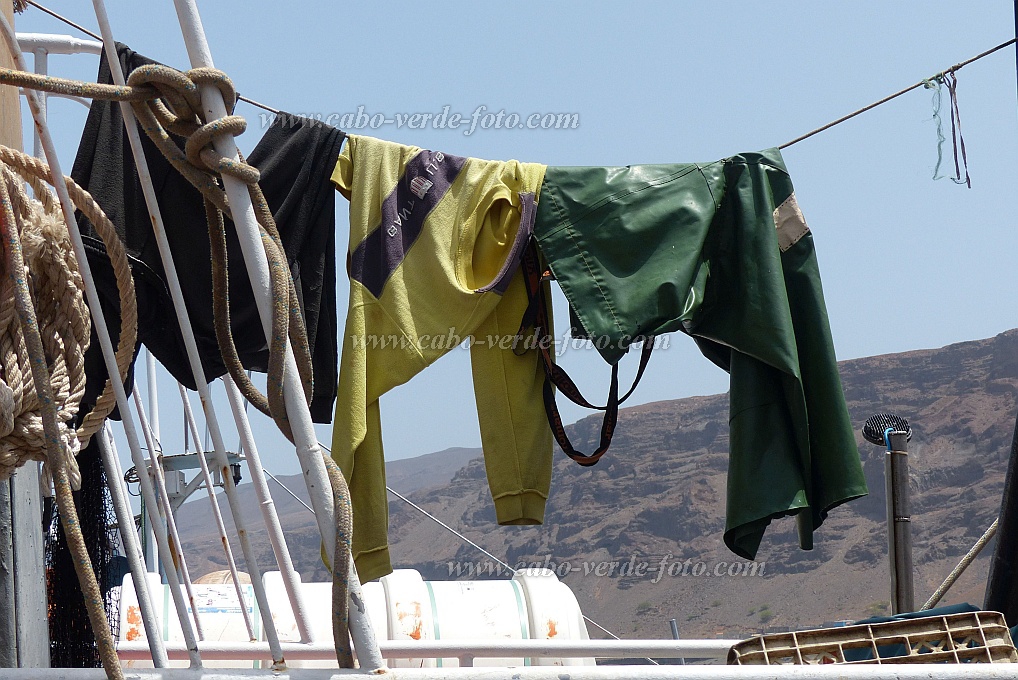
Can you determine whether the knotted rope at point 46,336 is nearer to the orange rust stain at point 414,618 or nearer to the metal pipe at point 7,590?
the metal pipe at point 7,590

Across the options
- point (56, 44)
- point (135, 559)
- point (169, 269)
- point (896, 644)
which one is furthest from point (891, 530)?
point (56, 44)

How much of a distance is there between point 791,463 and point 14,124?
2.12 metres

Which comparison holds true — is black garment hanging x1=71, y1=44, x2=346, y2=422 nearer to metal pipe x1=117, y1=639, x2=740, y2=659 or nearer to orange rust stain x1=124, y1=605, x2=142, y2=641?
metal pipe x1=117, y1=639, x2=740, y2=659

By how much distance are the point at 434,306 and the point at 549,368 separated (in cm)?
37

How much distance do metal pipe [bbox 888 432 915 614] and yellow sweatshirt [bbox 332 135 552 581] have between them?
59.8 inches

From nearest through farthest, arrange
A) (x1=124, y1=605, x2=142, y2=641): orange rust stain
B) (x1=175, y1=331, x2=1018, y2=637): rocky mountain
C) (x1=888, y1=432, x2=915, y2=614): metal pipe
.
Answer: (x1=888, y1=432, x2=915, y2=614): metal pipe
(x1=124, y1=605, x2=142, y2=641): orange rust stain
(x1=175, y1=331, x2=1018, y2=637): rocky mountain

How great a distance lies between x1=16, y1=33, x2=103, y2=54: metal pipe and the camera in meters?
3.05

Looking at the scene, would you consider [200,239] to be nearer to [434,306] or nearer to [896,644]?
[434,306]

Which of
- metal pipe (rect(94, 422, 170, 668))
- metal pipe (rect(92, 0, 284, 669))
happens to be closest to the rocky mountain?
metal pipe (rect(94, 422, 170, 668))

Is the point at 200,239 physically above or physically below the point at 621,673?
above

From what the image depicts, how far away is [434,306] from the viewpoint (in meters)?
2.86

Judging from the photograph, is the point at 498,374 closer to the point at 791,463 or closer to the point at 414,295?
the point at 414,295

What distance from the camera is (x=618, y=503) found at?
53.2m

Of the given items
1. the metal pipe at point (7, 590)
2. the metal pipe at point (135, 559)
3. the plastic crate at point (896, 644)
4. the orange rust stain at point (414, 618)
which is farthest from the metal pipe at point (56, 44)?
the orange rust stain at point (414, 618)
